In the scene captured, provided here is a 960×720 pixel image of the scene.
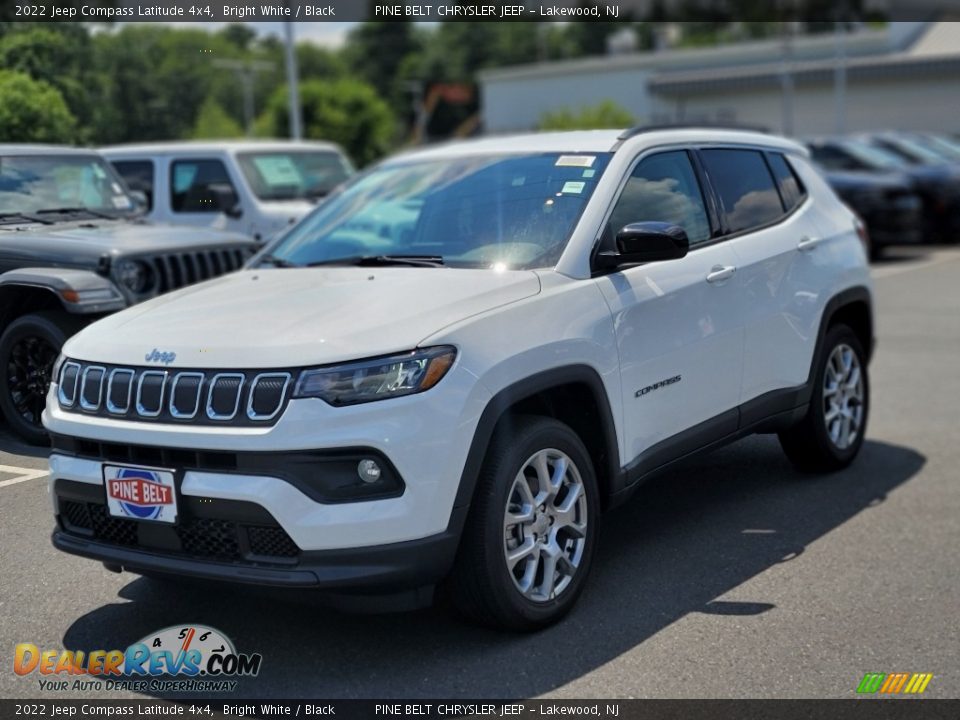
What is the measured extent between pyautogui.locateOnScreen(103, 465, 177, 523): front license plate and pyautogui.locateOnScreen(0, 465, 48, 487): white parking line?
1.04 metres

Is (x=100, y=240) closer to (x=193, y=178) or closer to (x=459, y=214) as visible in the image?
(x=459, y=214)

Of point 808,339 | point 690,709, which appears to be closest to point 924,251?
point 808,339

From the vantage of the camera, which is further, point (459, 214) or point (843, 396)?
point (843, 396)

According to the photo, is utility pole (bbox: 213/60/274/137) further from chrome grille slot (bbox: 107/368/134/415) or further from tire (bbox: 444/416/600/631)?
tire (bbox: 444/416/600/631)

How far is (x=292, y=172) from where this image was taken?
1290 centimetres

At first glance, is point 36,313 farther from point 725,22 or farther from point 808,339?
point 725,22

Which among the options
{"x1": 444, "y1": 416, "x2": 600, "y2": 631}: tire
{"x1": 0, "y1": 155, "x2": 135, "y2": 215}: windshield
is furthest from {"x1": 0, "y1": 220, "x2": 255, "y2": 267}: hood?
{"x1": 444, "y1": 416, "x2": 600, "y2": 631}: tire

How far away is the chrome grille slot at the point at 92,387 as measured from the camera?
13.8 feet

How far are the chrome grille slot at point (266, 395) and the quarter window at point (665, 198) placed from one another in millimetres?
1751

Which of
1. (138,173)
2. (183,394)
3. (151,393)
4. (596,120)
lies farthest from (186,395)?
(596,120)

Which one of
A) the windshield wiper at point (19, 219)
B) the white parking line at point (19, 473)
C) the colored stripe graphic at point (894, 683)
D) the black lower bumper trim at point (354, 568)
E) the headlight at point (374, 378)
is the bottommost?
the colored stripe graphic at point (894, 683)

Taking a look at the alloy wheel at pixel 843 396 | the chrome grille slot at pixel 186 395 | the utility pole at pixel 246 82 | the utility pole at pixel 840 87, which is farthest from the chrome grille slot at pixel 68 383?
the utility pole at pixel 840 87

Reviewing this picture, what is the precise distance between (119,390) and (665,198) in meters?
2.60

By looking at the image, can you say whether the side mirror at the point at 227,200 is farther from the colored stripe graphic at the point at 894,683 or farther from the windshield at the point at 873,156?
the windshield at the point at 873,156
